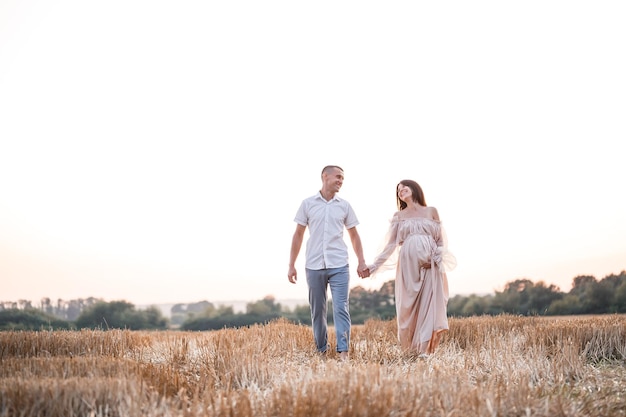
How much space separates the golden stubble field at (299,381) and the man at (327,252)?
1.56 feet

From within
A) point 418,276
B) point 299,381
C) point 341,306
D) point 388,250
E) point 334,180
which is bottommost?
point 299,381

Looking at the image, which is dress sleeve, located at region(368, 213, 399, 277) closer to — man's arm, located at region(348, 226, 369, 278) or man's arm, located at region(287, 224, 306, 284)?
man's arm, located at region(348, 226, 369, 278)

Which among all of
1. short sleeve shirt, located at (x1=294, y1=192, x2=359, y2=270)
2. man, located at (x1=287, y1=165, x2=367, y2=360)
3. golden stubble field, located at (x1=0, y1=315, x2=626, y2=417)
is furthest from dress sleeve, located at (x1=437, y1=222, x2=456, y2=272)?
short sleeve shirt, located at (x1=294, y1=192, x2=359, y2=270)

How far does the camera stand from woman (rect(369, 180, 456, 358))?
29.8 feet

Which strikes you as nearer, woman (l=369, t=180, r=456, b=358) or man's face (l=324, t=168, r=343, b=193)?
man's face (l=324, t=168, r=343, b=193)

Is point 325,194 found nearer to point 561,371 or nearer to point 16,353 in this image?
point 561,371

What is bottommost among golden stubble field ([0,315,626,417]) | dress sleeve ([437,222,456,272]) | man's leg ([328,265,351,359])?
golden stubble field ([0,315,626,417])

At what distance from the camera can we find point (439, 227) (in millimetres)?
9242

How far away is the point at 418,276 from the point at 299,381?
437 centimetres

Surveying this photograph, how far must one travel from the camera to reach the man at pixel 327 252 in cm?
827

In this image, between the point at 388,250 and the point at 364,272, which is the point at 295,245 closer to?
the point at 364,272

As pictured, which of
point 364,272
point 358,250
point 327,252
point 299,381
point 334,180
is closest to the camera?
point 299,381

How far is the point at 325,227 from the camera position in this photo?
8.33m

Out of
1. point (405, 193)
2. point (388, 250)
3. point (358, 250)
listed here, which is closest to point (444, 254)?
point (388, 250)
